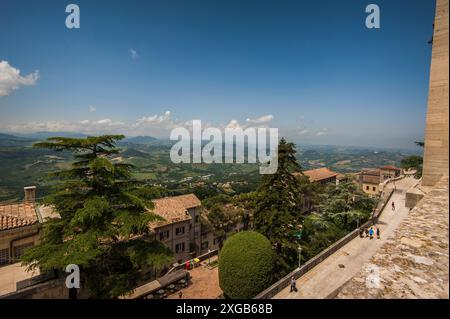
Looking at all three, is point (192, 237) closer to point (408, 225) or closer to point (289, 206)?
point (289, 206)

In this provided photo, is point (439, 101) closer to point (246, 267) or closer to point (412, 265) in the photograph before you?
point (412, 265)

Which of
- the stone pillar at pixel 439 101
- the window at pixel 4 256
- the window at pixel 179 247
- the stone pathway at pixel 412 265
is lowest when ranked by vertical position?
the window at pixel 179 247

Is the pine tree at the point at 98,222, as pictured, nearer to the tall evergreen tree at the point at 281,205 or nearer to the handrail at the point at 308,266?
the handrail at the point at 308,266


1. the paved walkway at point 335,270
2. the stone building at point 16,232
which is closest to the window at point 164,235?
the stone building at point 16,232

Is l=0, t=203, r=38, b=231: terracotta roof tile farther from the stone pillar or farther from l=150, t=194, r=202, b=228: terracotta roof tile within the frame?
the stone pillar
